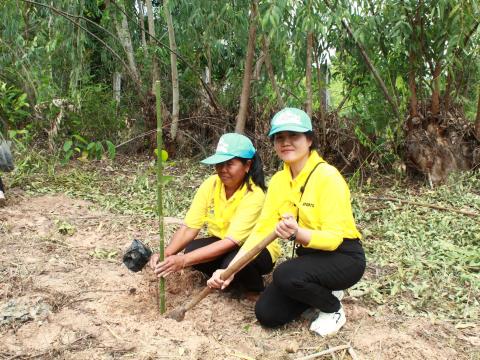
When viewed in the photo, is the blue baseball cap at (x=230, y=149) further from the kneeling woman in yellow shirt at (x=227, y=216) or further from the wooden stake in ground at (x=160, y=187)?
the wooden stake in ground at (x=160, y=187)

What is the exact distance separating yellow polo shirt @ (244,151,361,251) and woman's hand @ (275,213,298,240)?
112mm

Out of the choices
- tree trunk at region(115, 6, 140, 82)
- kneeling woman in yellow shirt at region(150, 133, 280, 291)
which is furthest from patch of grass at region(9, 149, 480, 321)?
tree trunk at region(115, 6, 140, 82)

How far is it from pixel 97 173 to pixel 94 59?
2380 millimetres

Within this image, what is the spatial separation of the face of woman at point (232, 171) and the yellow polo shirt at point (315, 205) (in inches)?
8.0

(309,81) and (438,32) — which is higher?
(438,32)

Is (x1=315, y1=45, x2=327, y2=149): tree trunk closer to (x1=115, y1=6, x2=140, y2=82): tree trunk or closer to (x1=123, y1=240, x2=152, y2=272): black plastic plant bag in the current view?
(x1=115, y1=6, x2=140, y2=82): tree trunk

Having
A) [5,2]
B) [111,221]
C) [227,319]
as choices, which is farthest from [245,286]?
[5,2]

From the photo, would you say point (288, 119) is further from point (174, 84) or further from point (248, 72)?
point (174, 84)

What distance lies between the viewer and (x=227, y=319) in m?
2.53

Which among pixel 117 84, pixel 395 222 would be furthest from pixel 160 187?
pixel 117 84

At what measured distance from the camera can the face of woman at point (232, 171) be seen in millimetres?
2506

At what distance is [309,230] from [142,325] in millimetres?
894

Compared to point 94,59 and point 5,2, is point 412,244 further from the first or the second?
point 94,59

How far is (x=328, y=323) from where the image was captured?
2316mm
